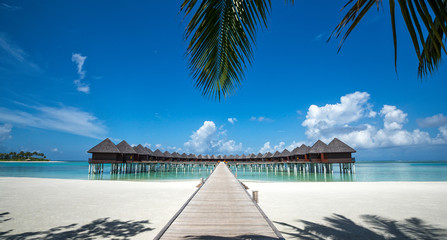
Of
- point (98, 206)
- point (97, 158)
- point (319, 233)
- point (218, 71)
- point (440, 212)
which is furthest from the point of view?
point (97, 158)

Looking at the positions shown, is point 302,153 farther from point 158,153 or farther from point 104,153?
point 104,153

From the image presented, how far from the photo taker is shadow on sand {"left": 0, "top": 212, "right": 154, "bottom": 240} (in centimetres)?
562

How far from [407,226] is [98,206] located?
11063 mm

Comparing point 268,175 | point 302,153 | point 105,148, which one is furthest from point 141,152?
point 302,153

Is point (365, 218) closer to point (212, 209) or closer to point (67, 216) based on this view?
point (212, 209)

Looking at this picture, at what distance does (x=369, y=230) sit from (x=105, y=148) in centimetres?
3079

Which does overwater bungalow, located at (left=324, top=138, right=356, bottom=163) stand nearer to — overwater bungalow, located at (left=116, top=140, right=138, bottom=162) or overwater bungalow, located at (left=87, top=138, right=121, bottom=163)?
overwater bungalow, located at (left=116, top=140, right=138, bottom=162)

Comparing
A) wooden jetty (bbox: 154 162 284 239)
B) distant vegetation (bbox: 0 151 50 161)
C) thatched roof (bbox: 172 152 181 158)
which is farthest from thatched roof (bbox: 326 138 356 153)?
distant vegetation (bbox: 0 151 50 161)

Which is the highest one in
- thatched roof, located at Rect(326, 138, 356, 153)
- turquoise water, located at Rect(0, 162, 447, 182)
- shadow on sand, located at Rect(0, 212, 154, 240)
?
thatched roof, located at Rect(326, 138, 356, 153)

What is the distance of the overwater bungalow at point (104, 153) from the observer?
1145 inches

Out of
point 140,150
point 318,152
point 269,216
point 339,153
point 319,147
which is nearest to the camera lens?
point 269,216

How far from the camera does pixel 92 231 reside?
608cm

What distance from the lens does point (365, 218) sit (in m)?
7.46

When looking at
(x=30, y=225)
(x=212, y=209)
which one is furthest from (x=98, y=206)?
(x=212, y=209)
